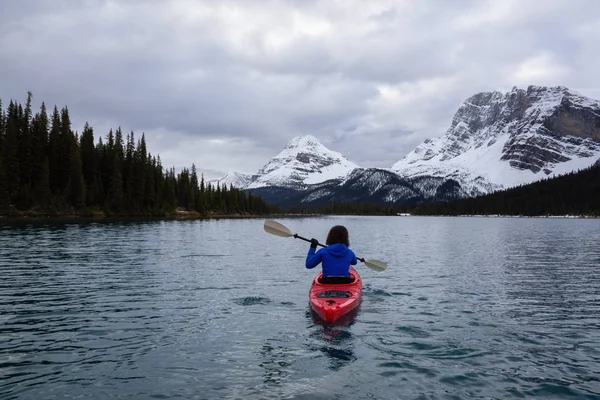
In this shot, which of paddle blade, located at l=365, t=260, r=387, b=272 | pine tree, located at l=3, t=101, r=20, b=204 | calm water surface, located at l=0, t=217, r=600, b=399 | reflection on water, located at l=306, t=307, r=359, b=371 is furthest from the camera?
pine tree, located at l=3, t=101, r=20, b=204

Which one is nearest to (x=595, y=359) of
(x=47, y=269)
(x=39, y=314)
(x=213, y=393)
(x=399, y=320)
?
(x=399, y=320)

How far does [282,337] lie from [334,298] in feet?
9.49

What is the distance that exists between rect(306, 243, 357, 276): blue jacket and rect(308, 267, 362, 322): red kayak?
0.47 m

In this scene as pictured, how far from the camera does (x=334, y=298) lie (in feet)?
51.2

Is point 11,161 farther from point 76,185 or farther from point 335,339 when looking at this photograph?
point 335,339

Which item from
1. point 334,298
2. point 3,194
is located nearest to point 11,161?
point 3,194

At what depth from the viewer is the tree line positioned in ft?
335

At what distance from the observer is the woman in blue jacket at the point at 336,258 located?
16.5 metres

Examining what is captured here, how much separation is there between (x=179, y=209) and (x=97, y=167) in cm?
3329

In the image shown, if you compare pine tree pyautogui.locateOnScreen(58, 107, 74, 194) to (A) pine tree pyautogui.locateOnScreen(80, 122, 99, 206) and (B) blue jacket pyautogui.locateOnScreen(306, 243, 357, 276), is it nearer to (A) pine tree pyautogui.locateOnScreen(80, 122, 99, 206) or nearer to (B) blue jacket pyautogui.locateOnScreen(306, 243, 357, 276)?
(A) pine tree pyautogui.locateOnScreen(80, 122, 99, 206)

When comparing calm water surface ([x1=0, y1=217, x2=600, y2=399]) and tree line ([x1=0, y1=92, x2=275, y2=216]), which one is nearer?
calm water surface ([x1=0, y1=217, x2=600, y2=399])

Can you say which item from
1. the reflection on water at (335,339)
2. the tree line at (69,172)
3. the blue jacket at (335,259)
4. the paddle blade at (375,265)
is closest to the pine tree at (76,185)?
the tree line at (69,172)

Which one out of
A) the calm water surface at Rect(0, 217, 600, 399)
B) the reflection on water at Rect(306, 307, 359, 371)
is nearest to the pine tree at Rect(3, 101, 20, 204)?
the calm water surface at Rect(0, 217, 600, 399)

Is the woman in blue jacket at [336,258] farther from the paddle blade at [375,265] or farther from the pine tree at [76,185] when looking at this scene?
→ the pine tree at [76,185]
